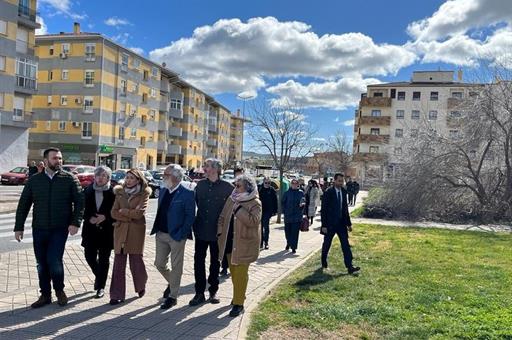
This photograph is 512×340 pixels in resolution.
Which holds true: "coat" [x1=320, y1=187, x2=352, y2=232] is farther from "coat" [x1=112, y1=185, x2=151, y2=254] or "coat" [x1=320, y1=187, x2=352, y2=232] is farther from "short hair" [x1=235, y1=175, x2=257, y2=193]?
"coat" [x1=112, y1=185, x2=151, y2=254]

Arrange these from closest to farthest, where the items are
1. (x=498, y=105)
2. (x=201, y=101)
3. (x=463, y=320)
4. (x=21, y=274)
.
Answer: (x=463, y=320)
(x=21, y=274)
(x=498, y=105)
(x=201, y=101)

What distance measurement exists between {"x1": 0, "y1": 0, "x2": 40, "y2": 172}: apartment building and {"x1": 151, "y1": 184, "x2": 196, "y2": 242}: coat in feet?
115

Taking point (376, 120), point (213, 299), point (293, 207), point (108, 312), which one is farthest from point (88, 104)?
point (108, 312)

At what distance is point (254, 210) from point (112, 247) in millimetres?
1985

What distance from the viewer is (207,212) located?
587 centimetres

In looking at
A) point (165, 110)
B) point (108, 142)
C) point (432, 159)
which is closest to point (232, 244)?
point (432, 159)

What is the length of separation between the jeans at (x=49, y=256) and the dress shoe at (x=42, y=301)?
0.13ft

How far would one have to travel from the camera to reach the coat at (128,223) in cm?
575

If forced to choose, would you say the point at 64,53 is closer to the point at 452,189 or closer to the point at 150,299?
the point at 452,189

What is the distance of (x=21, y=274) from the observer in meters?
7.10

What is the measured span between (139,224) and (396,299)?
139 inches

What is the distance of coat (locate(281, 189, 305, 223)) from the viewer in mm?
10477

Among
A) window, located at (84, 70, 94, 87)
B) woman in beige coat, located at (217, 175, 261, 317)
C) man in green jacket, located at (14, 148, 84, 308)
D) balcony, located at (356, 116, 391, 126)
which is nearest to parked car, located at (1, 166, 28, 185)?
window, located at (84, 70, 94, 87)

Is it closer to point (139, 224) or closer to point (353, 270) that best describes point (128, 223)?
point (139, 224)
